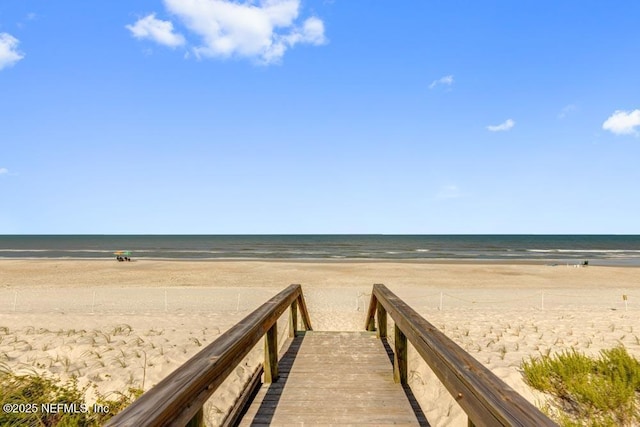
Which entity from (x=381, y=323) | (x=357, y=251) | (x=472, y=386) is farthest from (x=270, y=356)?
(x=357, y=251)

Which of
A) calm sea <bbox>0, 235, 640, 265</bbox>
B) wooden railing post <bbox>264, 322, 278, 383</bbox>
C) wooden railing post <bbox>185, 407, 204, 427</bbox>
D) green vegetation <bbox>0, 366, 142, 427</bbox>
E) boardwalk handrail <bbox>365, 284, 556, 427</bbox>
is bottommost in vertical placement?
calm sea <bbox>0, 235, 640, 265</bbox>

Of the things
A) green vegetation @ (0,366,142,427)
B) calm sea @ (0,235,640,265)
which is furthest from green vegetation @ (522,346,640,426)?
calm sea @ (0,235,640,265)

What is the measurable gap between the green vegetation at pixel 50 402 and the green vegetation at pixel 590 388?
17.8 feet

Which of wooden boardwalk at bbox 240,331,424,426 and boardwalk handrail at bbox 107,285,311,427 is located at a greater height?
boardwalk handrail at bbox 107,285,311,427

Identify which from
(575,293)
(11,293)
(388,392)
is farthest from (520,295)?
(11,293)

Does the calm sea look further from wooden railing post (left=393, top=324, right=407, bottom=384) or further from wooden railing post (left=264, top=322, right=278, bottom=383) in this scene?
wooden railing post (left=393, top=324, right=407, bottom=384)

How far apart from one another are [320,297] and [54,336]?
11043mm

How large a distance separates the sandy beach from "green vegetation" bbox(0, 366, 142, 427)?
0.40 m

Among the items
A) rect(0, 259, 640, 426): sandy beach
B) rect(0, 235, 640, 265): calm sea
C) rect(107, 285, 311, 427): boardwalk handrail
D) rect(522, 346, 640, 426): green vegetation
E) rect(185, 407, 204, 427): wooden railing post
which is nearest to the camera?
rect(107, 285, 311, 427): boardwalk handrail

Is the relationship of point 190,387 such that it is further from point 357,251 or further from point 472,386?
point 357,251

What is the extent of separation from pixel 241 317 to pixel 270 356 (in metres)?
7.39

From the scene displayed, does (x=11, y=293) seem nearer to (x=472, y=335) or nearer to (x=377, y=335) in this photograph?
(x=377, y=335)

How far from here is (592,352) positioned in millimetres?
7000

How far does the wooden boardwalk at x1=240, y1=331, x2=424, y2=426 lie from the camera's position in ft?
11.3
